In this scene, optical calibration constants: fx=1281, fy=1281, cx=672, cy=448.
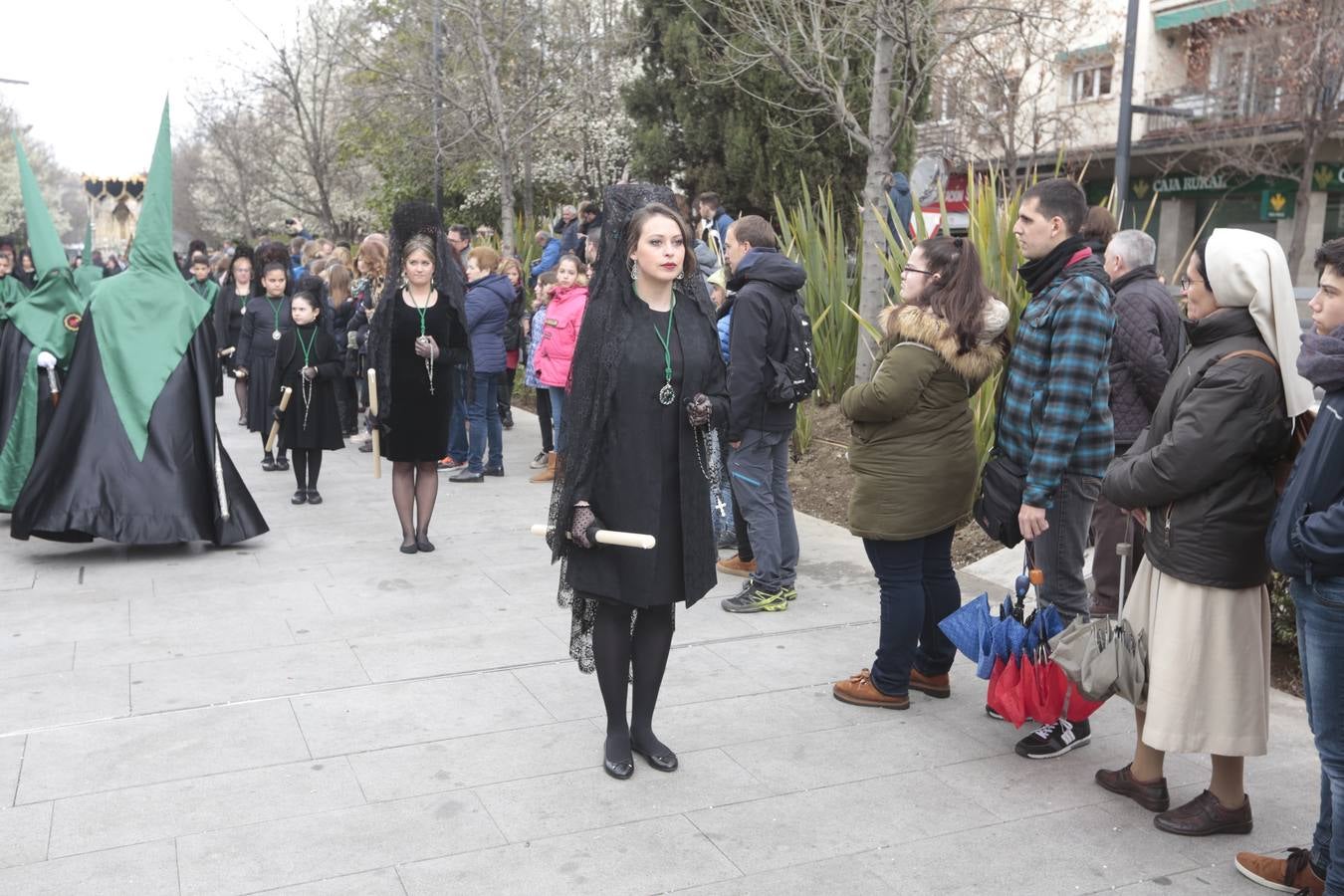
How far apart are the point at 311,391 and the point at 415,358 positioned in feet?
6.20

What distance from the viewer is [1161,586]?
12.4 ft

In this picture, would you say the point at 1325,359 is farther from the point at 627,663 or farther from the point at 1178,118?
the point at 1178,118

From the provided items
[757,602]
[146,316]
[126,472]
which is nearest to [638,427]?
[757,602]

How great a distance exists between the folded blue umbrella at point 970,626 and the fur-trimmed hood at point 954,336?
818 mm

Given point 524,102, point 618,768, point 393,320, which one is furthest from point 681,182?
point 618,768

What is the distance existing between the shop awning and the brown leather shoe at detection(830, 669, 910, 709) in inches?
965

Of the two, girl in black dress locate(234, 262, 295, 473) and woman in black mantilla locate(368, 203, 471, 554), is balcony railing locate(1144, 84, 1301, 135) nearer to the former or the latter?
girl in black dress locate(234, 262, 295, 473)

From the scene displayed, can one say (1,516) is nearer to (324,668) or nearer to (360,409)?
(324,668)

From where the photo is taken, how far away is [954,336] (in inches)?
177

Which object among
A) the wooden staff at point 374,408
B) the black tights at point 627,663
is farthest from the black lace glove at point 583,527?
the wooden staff at point 374,408

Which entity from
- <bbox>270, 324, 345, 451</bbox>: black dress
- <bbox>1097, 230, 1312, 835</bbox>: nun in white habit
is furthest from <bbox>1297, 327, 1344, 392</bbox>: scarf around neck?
<bbox>270, 324, 345, 451</bbox>: black dress

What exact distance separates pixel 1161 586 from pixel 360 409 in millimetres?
11004

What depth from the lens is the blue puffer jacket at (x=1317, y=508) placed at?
3008 mm

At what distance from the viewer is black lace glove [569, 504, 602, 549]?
3.98 m
